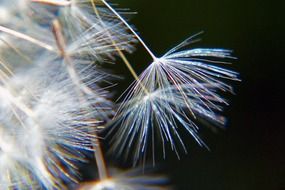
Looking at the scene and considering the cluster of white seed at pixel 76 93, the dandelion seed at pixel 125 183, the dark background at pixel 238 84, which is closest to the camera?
the cluster of white seed at pixel 76 93

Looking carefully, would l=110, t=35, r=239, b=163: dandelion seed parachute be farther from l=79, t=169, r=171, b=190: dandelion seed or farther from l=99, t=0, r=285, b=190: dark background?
l=99, t=0, r=285, b=190: dark background

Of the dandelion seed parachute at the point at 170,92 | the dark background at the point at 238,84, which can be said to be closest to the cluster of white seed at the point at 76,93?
the dandelion seed parachute at the point at 170,92

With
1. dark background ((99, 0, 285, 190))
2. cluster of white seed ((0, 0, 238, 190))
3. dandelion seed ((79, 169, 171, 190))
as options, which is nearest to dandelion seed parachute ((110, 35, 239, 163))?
cluster of white seed ((0, 0, 238, 190))

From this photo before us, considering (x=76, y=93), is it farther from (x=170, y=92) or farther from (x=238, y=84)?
(x=238, y=84)

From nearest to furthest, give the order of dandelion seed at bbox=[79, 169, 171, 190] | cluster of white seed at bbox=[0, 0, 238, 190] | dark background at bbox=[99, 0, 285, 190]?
cluster of white seed at bbox=[0, 0, 238, 190], dandelion seed at bbox=[79, 169, 171, 190], dark background at bbox=[99, 0, 285, 190]

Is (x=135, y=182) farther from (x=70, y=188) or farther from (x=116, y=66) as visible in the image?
(x=116, y=66)

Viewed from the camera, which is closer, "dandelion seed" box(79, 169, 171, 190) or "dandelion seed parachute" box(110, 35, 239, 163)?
"dandelion seed parachute" box(110, 35, 239, 163)

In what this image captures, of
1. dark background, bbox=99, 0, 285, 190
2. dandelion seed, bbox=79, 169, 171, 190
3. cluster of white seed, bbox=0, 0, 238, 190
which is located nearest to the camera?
cluster of white seed, bbox=0, 0, 238, 190

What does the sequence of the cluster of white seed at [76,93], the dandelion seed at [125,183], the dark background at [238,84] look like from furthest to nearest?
the dark background at [238,84] < the dandelion seed at [125,183] < the cluster of white seed at [76,93]

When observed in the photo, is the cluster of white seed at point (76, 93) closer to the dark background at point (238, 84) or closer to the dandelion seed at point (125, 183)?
the dandelion seed at point (125, 183)

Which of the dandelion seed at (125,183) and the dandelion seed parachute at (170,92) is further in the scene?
the dandelion seed at (125,183)
